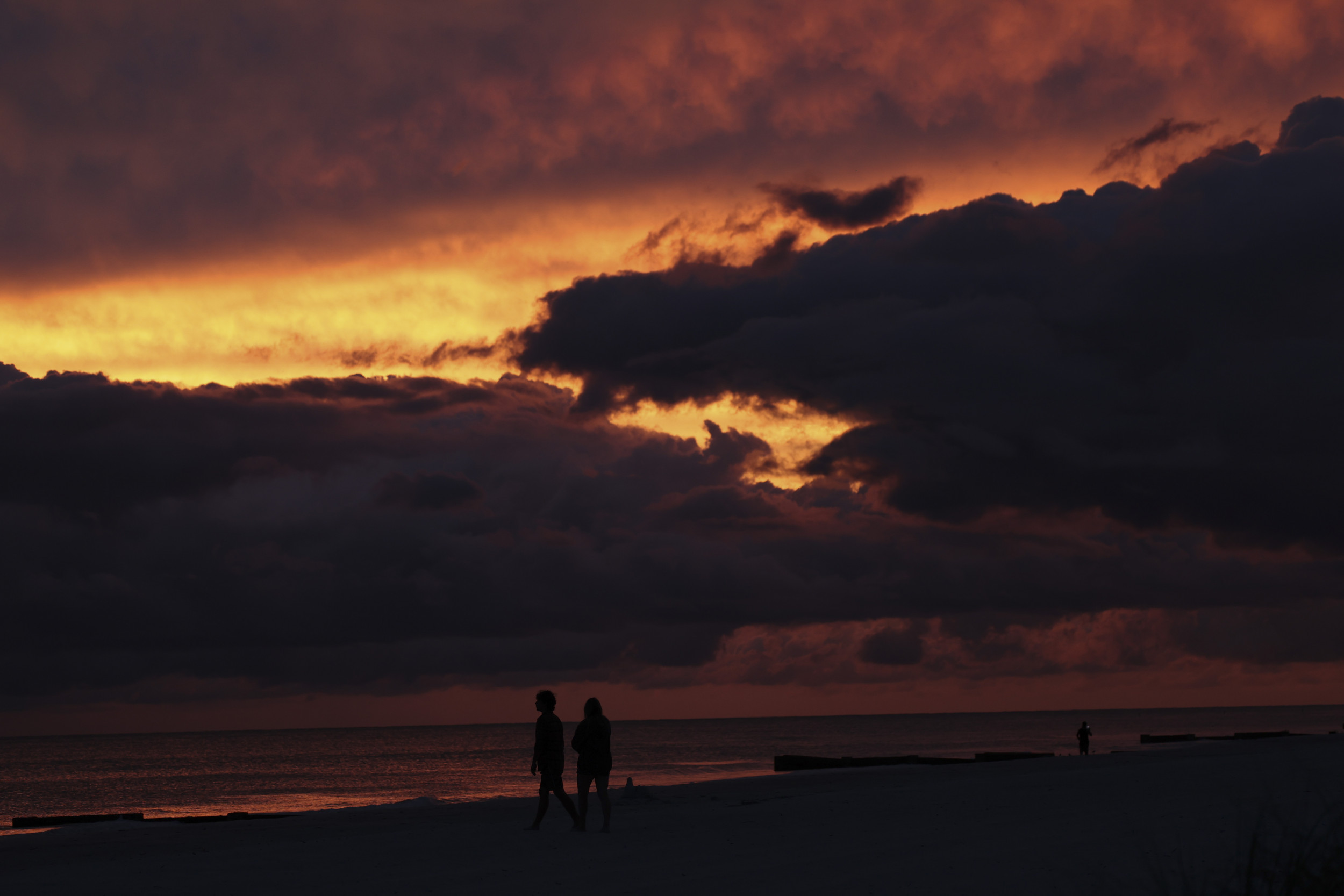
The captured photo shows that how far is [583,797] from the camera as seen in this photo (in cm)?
1900

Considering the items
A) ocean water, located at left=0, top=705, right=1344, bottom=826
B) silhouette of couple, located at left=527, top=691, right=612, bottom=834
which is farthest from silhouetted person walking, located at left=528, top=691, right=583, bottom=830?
ocean water, located at left=0, top=705, right=1344, bottom=826

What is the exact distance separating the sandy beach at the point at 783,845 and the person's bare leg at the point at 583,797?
0.26 metres

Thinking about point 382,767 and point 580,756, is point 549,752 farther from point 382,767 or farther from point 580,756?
point 382,767

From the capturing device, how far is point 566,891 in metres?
13.4

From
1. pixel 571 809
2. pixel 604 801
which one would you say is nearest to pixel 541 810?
pixel 571 809

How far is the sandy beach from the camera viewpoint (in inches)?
529

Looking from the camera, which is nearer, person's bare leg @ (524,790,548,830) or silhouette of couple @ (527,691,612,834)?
silhouette of couple @ (527,691,612,834)

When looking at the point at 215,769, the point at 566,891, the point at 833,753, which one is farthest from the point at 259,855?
the point at 215,769

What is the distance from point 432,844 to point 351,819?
940cm

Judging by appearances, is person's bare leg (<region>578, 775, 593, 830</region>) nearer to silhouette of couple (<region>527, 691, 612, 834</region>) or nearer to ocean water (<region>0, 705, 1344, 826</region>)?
silhouette of couple (<region>527, 691, 612, 834</region>)

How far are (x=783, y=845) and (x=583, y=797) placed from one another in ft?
12.5

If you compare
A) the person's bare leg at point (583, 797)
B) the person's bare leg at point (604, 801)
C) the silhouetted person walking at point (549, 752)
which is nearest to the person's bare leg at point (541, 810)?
the silhouetted person walking at point (549, 752)

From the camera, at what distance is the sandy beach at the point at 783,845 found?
44.1ft

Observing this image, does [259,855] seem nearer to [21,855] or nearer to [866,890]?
[21,855]
